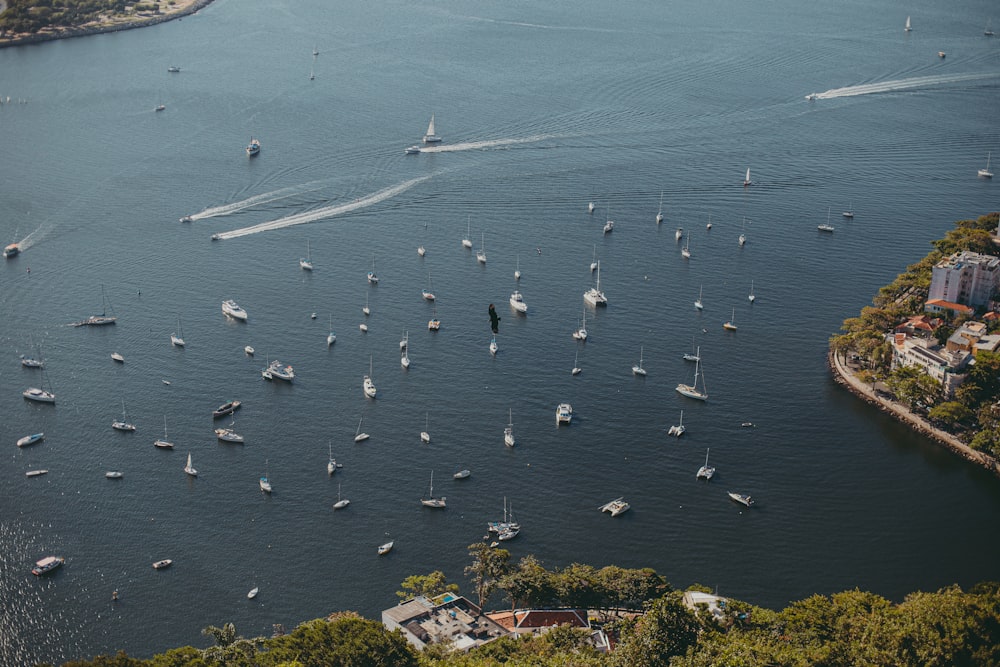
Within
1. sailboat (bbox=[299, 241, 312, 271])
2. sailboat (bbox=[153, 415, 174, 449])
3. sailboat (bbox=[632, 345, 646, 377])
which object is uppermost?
sailboat (bbox=[299, 241, 312, 271])

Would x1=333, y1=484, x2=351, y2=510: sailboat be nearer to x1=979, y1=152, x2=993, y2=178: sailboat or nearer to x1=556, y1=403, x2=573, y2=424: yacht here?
x1=556, y1=403, x2=573, y2=424: yacht

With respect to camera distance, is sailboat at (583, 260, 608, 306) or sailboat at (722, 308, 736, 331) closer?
sailboat at (722, 308, 736, 331)

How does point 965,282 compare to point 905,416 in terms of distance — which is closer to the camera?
point 905,416

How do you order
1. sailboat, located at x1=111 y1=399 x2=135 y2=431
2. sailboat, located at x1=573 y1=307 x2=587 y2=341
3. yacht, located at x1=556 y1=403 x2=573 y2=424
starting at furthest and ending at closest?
1. sailboat, located at x1=573 y1=307 x2=587 y2=341
2. yacht, located at x1=556 y1=403 x2=573 y2=424
3. sailboat, located at x1=111 y1=399 x2=135 y2=431

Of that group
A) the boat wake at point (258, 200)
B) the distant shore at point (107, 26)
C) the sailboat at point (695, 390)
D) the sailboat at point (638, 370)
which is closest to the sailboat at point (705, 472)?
the sailboat at point (695, 390)

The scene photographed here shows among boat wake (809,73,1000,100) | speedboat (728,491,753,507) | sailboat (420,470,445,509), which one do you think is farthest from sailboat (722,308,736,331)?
boat wake (809,73,1000,100)

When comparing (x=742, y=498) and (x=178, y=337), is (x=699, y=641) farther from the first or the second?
(x=178, y=337)

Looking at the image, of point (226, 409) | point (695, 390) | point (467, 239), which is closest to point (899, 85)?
point (467, 239)

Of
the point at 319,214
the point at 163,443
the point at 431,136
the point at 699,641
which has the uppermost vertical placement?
the point at 431,136
